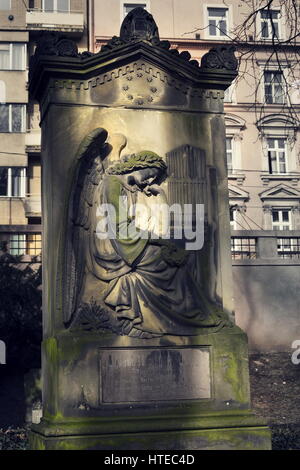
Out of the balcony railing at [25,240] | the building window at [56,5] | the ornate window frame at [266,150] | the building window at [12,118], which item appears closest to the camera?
the balcony railing at [25,240]

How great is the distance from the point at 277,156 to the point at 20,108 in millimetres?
12999

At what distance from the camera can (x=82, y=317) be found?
7.21m

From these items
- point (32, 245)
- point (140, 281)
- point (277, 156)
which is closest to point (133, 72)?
point (140, 281)

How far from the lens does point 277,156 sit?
38125mm

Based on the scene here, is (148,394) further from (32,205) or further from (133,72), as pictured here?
(32,205)

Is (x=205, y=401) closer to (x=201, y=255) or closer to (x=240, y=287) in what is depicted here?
(x=201, y=255)

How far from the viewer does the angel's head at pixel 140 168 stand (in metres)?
7.57

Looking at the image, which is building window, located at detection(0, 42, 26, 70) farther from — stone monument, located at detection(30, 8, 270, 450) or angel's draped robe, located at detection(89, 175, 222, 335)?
angel's draped robe, located at detection(89, 175, 222, 335)

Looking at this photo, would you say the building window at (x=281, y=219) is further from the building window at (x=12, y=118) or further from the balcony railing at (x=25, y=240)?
the balcony railing at (x=25, y=240)

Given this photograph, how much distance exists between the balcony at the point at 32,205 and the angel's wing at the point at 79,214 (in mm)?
27086

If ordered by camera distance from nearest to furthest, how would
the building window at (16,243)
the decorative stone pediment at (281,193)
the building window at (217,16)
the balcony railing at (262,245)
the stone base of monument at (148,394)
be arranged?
the stone base of monument at (148,394) → the building window at (16,243) → the balcony railing at (262,245) → the decorative stone pediment at (281,193) → the building window at (217,16)

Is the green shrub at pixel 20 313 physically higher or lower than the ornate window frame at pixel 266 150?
lower

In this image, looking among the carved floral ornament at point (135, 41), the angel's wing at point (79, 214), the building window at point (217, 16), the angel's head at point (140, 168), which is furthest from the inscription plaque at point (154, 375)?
the building window at point (217, 16)

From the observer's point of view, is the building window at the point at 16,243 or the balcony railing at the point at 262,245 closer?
the building window at the point at 16,243
